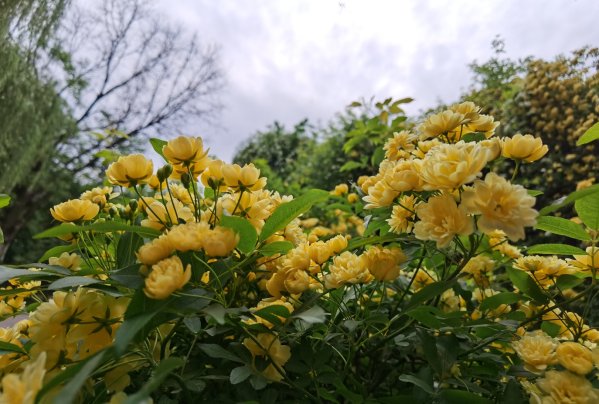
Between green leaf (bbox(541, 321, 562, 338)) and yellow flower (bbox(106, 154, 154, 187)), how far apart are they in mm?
601

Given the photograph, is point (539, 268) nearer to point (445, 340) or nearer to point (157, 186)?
point (445, 340)

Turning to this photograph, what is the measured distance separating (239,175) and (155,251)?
173 mm

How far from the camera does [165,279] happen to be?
359mm

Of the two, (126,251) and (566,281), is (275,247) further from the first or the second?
(566,281)

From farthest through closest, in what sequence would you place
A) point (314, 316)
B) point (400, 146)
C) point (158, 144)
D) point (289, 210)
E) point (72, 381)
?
point (400, 146) → point (158, 144) → point (289, 210) → point (314, 316) → point (72, 381)

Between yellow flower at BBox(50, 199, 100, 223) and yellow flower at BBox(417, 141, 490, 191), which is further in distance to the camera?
yellow flower at BBox(50, 199, 100, 223)

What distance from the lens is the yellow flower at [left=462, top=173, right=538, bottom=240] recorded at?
0.41 meters

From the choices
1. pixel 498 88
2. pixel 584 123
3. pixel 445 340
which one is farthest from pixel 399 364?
pixel 498 88

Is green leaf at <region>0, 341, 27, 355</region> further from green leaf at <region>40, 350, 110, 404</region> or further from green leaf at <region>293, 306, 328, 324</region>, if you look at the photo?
green leaf at <region>293, 306, 328, 324</region>

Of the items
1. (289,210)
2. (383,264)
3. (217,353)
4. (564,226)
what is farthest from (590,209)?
(217,353)

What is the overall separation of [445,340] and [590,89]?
8.02 ft

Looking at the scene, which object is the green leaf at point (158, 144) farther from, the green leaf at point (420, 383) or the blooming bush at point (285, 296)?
the green leaf at point (420, 383)

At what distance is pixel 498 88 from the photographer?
292cm

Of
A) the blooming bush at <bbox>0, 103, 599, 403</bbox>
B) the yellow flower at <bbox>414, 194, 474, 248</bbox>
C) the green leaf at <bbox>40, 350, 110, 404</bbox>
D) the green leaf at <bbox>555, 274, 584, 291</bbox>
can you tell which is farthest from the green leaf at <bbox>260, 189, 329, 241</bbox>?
Answer: the green leaf at <bbox>555, 274, 584, 291</bbox>
